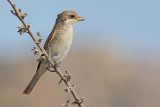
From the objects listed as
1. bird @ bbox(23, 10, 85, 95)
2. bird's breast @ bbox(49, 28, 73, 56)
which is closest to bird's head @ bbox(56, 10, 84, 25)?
bird @ bbox(23, 10, 85, 95)

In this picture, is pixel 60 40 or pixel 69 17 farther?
pixel 69 17

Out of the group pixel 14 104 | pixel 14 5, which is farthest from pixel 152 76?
pixel 14 5

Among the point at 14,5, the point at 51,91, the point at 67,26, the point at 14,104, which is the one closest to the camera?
the point at 14,5

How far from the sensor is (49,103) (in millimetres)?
35375

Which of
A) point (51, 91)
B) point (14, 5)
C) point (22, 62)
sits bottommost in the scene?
point (14, 5)

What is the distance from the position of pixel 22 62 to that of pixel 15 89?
15.2ft

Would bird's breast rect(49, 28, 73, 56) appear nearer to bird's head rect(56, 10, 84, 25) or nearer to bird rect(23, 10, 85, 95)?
bird rect(23, 10, 85, 95)

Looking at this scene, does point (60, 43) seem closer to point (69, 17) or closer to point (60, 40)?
point (60, 40)

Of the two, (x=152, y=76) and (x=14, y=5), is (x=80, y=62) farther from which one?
(x=14, y=5)

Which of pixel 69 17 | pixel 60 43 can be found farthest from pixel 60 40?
pixel 69 17

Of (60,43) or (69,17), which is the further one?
(69,17)

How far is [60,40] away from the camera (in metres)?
7.11

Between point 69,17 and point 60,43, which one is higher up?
point 69,17

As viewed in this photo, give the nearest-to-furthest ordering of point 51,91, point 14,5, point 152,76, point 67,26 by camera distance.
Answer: point 14,5, point 67,26, point 51,91, point 152,76
